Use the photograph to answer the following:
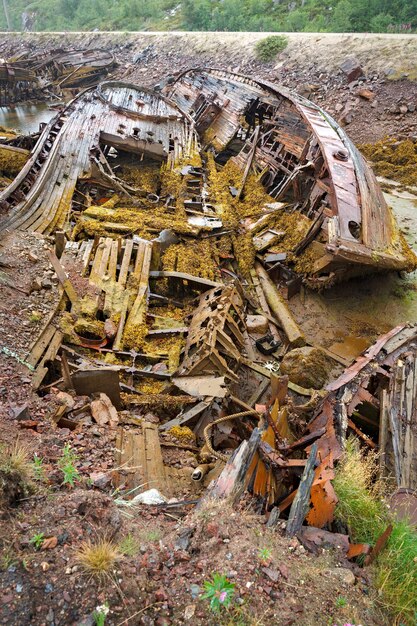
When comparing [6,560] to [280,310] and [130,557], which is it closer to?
[130,557]

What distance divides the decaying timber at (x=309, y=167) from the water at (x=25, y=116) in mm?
10849

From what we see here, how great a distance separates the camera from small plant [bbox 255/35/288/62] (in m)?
25.5

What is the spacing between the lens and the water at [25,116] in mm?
23234

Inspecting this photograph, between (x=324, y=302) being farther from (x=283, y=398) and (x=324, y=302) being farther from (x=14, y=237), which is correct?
(x=14, y=237)

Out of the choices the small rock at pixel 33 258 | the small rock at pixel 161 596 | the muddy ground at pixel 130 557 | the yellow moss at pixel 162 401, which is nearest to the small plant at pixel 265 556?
the muddy ground at pixel 130 557

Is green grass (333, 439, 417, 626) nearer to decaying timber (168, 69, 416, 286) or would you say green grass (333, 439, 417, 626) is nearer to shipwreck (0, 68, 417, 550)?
shipwreck (0, 68, 417, 550)

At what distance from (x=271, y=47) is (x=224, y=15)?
483 inches

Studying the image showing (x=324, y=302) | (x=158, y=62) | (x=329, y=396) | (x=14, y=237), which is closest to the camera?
(x=329, y=396)

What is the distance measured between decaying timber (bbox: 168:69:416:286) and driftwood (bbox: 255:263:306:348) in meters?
0.74

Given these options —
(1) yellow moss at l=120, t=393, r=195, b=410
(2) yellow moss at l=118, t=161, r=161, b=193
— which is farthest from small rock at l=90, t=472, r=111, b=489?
(2) yellow moss at l=118, t=161, r=161, b=193

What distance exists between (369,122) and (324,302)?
12.5 meters

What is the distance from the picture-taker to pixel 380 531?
3.16m

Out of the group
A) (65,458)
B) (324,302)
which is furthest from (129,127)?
(65,458)

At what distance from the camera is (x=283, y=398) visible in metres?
4.93
